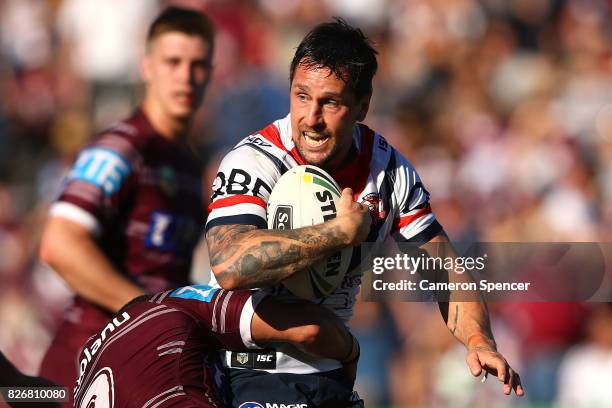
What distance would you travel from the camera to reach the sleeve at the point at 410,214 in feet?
16.6

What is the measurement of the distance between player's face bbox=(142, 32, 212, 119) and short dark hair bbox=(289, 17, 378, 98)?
2.30 m

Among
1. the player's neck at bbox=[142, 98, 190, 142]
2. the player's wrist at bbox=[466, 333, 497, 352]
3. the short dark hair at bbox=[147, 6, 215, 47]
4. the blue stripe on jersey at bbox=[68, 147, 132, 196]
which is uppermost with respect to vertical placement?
the short dark hair at bbox=[147, 6, 215, 47]

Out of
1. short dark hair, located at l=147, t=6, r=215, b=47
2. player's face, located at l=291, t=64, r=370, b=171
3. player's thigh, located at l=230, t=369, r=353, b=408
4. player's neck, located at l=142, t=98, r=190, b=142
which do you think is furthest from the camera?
short dark hair, located at l=147, t=6, r=215, b=47

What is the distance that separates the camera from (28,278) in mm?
12320

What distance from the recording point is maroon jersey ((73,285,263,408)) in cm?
458

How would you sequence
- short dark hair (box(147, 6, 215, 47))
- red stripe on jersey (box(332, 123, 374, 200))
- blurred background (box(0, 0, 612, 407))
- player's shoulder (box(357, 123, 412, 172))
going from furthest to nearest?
blurred background (box(0, 0, 612, 407))
short dark hair (box(147, 6, 215, 47))
player's shoulder (box(357, 123, 412, 172))
red stripe on jersey (box(332, 123, 374, 200))

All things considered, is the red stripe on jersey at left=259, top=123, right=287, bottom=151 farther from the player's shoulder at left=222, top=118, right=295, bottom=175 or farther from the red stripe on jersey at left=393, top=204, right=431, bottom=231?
the red stripe on jersey at left=393, top=204, right=431, bottom=231

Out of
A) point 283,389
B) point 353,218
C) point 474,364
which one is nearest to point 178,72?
point 283,389

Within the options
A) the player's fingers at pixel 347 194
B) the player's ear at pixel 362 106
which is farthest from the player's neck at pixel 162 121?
the player's fingers at pixel 347 194

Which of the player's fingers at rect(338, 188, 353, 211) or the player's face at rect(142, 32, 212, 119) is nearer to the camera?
the player's fingers at rect(338, 188, 353, 211)

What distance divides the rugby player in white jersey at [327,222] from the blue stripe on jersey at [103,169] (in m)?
1.80

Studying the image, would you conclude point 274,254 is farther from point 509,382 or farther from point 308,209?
point 509,382

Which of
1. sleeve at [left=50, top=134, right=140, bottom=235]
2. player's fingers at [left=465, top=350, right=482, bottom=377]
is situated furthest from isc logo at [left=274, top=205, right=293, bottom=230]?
sleeve at [left=50, top=134, right=140, bottom=235]

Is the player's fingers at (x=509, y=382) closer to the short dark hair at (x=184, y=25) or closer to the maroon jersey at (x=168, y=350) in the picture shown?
the maroon jersey at (x=168, y=350)
